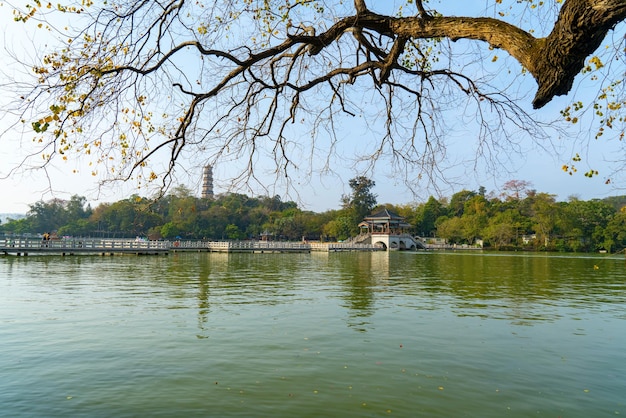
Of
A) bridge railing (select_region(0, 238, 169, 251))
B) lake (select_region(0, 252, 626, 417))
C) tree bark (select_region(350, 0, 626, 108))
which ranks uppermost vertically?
tree bark (select_region(350, 0, 626, 108))

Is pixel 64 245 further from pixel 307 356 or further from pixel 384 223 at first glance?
pixel 384 223

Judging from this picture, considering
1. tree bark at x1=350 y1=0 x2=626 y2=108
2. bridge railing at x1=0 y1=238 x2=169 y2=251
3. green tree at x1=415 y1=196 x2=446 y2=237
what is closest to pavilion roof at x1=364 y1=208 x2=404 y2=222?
green tree at x1=415 y1=196 x2=446 y2=237

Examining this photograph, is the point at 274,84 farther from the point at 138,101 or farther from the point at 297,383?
the point at 297,383

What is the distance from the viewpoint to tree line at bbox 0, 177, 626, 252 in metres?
66.7

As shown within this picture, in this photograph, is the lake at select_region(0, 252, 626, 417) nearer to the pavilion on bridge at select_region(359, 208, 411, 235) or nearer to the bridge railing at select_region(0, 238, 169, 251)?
the bridge railing at select_region(0, 238, 169, 251)

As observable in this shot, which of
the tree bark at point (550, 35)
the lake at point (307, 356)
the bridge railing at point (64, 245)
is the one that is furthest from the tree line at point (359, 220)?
the tree bark at point (550, 35)

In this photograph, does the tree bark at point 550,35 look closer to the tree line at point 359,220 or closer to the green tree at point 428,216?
the tree line at point 359,220

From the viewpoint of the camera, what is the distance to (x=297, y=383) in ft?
21.6

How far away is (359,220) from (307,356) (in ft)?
258

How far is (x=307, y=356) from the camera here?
804cm

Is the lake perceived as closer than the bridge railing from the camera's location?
Yes

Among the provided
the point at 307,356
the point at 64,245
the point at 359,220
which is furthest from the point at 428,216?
the point at 307,356

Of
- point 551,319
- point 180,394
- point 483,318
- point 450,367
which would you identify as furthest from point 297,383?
point 551,319

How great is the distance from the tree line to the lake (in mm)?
53674
